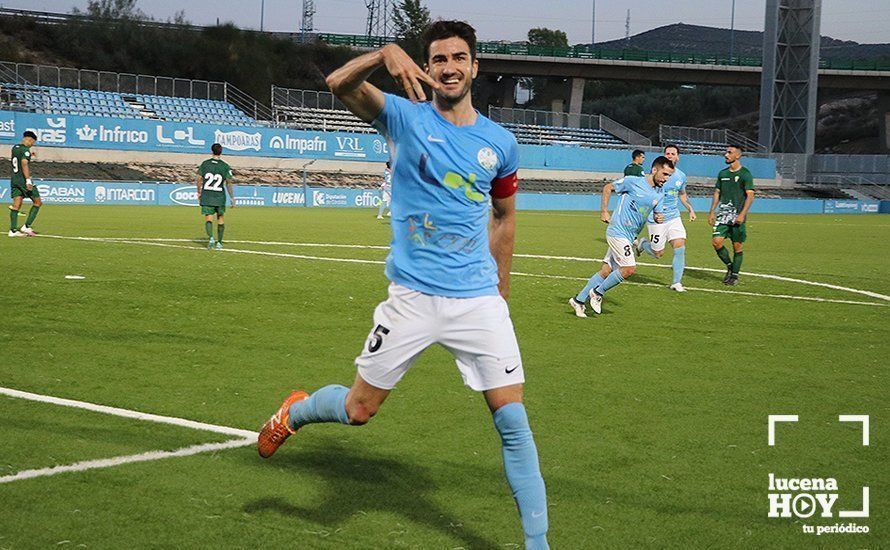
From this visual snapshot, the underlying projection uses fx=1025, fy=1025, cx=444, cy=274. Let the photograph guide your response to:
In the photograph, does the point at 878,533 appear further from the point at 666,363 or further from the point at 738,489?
the point at 666,363

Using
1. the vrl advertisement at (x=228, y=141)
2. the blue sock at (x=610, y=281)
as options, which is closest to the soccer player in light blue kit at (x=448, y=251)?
the blue sock at (x=610, y=281)

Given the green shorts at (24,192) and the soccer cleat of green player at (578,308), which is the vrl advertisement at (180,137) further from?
the soccer cleat of green player at (578,308)

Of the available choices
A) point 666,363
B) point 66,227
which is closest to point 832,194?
point 66,227

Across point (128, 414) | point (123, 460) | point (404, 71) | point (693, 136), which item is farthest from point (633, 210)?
point (693, 136)

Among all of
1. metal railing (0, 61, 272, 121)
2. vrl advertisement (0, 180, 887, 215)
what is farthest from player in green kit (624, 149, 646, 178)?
metal railing (0, 61, 272, 121)

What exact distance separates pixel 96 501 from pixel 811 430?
464cm

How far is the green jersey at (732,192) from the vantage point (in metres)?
16.8

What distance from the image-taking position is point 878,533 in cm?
500

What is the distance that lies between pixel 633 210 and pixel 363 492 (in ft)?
28.1

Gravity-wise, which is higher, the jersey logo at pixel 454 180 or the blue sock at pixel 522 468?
the jersey logo at pixel 454 180

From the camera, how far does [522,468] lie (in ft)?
14.7

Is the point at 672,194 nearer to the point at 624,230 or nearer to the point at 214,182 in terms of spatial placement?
the point at 624,230

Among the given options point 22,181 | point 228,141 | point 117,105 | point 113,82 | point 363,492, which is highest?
point 113,82

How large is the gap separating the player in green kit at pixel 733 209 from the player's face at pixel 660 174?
3.32 m
